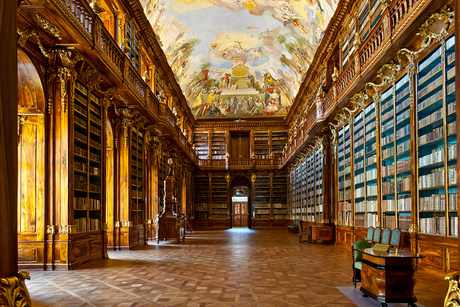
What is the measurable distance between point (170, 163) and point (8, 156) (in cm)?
1248

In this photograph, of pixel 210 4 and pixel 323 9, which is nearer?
pixel 323 9

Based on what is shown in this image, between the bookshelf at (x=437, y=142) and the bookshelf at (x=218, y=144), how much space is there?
67.7 feet

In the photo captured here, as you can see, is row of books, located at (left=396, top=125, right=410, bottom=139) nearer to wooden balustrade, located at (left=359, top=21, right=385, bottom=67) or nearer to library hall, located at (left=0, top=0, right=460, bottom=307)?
library hall, located at (left=0, top=0, right=460, bottom=307)

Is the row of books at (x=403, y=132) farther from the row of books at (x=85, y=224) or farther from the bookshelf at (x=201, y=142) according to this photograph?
the bookshelf at (x=201, y=142)

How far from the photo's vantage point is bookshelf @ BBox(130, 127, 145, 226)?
1284cm

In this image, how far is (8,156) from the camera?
1946mm

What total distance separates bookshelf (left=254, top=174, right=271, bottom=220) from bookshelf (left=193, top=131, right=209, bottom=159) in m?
4.28

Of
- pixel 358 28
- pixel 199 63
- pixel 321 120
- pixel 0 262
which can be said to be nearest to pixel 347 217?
pixel 321 120

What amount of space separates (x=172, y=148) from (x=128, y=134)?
275 inches

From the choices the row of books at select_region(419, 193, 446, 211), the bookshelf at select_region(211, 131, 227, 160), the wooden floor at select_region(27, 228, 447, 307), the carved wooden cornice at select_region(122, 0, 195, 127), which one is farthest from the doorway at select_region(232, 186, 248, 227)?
the row of books at select_region(419, 193, 446, 211)

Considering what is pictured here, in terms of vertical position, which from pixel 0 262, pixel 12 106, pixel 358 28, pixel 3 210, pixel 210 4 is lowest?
pixel 0 262

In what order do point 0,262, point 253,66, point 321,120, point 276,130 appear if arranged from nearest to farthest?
point 0,262, point 321,120, point 253,66, point 276,130

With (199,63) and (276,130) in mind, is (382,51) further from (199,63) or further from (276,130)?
(276,130)

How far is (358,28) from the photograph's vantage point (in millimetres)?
11414
